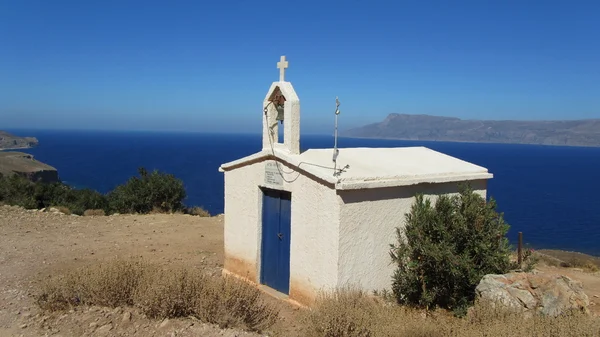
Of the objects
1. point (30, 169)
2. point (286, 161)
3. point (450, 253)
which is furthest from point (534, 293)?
point (30, 169)

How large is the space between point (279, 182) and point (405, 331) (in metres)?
4.02

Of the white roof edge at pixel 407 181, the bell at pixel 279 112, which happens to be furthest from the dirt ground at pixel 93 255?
the bell at pixel 279 112

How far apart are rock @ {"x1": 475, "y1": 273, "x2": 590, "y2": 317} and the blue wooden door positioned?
3.38 m

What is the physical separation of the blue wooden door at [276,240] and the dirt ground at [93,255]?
501 millimetres

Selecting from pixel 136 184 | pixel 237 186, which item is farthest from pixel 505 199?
pixel 237 186

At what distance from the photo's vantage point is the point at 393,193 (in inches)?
304

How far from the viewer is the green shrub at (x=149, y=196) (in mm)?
17844

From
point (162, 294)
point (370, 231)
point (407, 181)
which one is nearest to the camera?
point (162, 294)

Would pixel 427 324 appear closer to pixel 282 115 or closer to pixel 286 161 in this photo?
pixel 286 161

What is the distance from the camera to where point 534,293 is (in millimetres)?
6062

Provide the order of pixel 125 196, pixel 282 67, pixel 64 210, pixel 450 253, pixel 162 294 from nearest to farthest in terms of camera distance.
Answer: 1. pixel 162 294
2. pixel 450 253
3. pixel 282 67
4. pixel 64 210
5. pixel 125 196

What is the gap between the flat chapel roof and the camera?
731 centimetres

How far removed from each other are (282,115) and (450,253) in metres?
3.99

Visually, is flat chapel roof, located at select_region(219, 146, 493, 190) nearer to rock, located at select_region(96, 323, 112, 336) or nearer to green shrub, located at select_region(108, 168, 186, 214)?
rock, located at select_region(96, 323, 112, 336)
